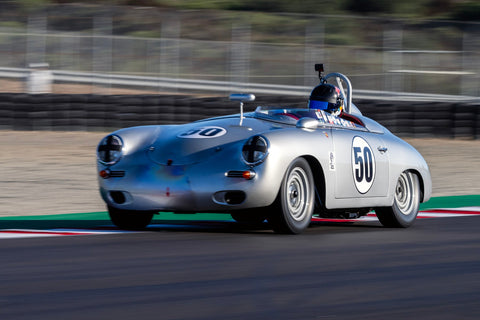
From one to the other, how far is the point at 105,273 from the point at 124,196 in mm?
1759

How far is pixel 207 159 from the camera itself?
6266 mm

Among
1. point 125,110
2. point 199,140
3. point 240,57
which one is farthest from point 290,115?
point 240,57

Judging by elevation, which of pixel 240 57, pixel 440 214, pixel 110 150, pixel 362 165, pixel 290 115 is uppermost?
pixel 240 57

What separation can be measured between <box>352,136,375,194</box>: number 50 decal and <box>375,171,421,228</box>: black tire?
46 cm

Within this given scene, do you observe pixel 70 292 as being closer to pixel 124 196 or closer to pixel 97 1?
pixel 124 196

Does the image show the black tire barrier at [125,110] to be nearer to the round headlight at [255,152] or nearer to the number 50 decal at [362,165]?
the number 50 decal at [362,165]

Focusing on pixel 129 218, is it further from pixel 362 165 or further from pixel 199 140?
pixel 362 165

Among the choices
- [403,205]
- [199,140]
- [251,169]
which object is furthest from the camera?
[403,205]

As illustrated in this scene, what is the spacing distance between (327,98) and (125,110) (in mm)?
9738

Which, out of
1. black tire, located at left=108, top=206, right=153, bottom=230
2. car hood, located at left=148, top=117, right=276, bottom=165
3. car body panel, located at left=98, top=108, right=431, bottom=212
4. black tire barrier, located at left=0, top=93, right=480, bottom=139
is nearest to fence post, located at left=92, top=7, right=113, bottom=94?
black tire barrier, located at left=0, top=93, right=480, bottom=139

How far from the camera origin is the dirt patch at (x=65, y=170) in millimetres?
9438

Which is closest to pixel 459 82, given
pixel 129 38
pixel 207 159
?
pixel 129 38

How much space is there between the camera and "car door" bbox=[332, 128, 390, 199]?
688 centimetres

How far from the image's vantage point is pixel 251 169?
620 centimetres
